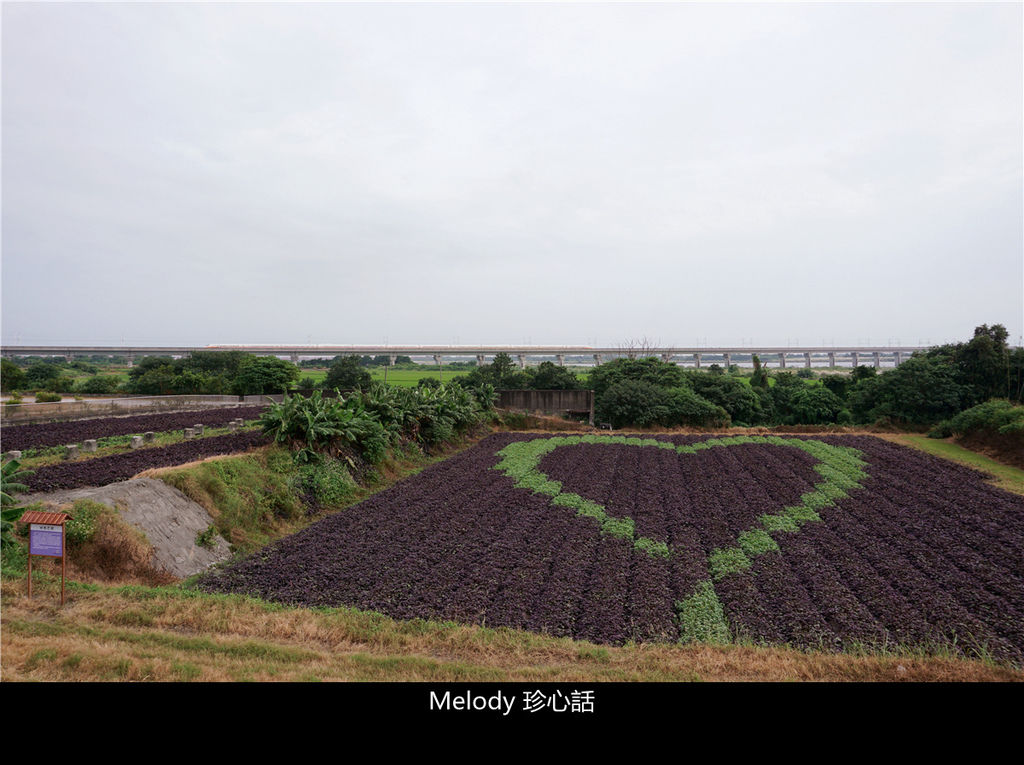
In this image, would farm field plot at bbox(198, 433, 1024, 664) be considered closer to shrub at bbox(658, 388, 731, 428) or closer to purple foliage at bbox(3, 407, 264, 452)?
purple foliage at bbox(3, 407, 264, 452)

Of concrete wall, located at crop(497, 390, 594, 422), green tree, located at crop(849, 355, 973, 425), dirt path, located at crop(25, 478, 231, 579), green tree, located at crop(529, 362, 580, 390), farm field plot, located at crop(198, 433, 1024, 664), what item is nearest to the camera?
farm field plot, located at crop(198, 433, 1024, 664)

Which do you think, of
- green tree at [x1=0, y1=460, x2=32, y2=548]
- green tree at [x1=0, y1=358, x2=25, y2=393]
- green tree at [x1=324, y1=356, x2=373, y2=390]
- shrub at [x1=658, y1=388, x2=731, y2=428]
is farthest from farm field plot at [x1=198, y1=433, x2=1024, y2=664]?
green tree at [x1=0, y1=358, x2=25, y2=393]

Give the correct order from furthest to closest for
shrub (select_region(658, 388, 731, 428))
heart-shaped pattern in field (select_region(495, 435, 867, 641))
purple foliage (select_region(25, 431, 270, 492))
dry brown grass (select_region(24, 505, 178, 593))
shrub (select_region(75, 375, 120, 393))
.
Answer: shrub (select_region(75, 375, 120, 393)) → shrub (select_region(658, 388, 731, 428)) → purple foliage (select_region(25, 431, 270, 492)) → dry brown grass (select_region(24, 505, 178, 593)) → heart-shaped pattern in field (select_region(495, 435, 867, 641))

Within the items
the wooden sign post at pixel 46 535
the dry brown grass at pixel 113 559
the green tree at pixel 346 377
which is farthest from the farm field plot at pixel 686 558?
the green tree at pixel 346 377

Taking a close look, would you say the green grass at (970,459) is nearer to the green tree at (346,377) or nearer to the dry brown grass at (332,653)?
the dry brown grass at (332,653)

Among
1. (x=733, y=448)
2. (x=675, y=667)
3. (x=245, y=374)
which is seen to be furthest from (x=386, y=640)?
(x=245, y=374)

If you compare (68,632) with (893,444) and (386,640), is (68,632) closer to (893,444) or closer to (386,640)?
(386,640)
